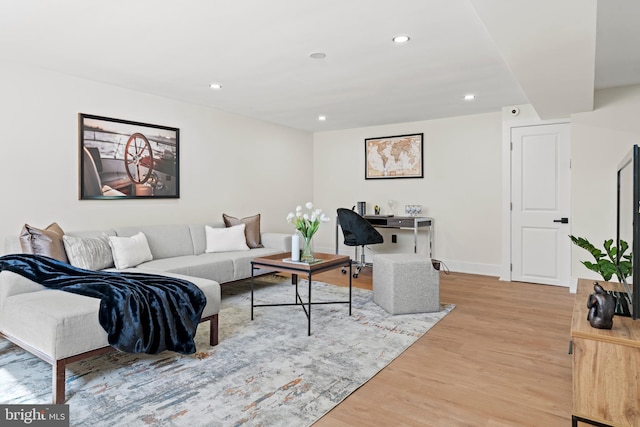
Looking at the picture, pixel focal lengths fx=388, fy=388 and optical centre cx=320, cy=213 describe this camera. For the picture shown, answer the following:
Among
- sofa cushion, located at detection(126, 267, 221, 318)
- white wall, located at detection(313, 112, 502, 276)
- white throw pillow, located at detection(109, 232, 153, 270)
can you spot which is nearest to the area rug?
sofa cushion, located at detection(126, 267, 221, 318)

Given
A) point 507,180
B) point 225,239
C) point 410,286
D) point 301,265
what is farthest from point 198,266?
point 507,180

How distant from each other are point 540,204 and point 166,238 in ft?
14.8

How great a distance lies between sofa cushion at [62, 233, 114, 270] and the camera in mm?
3346

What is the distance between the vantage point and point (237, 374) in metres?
2.40

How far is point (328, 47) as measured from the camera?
3023 mm

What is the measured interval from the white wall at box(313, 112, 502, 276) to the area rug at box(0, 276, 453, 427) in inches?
94.0

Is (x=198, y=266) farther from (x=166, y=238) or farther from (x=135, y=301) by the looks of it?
(x=135, y=301)

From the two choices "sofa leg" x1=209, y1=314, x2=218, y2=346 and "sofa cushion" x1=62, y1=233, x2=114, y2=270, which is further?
"sofa cushion" x1=62, y1=233, x2=114, y2=270

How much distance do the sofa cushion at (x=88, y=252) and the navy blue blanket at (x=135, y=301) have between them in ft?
1.55

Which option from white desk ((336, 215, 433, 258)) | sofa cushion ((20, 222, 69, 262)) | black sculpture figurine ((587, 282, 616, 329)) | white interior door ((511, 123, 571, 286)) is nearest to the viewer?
black sculpture figurine ((587, 282, 616, 329))

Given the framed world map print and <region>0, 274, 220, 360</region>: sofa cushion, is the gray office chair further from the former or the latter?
<region>0, 274, 220, 360</region>: sofa cushion

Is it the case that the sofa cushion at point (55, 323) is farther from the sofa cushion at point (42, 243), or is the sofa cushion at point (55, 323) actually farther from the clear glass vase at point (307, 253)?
the clear glass vase at point (307, 253)

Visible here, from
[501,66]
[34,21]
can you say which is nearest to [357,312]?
[501,66]

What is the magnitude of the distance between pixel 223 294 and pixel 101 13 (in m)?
2.95
